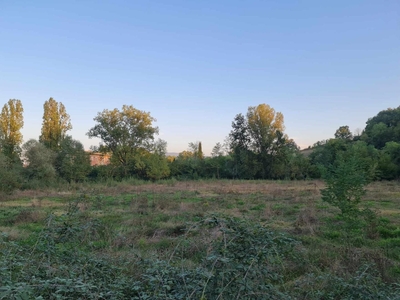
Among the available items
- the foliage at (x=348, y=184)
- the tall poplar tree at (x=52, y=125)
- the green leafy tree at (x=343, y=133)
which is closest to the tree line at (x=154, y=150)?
the tall poplar tree at (x=52, y=125)

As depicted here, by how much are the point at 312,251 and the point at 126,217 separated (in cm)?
674

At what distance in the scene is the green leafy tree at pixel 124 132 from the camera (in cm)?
3688

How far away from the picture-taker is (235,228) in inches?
112

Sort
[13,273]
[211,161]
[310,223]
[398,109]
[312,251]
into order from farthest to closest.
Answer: [398,109] → [211,161] → [310,223] → [312,251] → [13,273]

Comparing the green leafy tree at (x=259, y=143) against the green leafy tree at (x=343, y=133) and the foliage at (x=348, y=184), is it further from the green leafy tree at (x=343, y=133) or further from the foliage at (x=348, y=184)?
the foliage at (x=348, y=184)

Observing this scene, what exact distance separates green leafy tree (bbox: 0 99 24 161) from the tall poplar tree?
242 centimetres

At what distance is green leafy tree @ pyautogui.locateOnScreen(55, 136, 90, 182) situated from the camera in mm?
30031

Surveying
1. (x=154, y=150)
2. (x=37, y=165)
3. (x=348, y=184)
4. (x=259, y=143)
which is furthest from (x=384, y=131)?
(x=37, y=165)

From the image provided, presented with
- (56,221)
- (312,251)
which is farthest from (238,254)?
(312,251)

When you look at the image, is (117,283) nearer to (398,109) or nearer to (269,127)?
(269,127)

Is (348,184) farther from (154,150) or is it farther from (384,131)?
(384,131)

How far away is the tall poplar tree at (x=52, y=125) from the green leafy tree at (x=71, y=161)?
5.43 feet

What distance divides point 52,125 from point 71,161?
5.80 meters

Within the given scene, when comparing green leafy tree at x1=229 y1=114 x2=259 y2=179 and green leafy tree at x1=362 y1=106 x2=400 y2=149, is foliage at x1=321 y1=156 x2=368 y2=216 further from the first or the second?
green leafy tree at x1=362 y1=106 x2=400 y2=149
